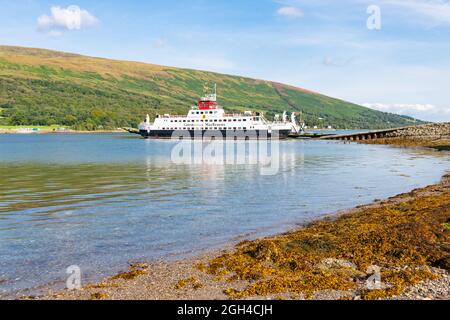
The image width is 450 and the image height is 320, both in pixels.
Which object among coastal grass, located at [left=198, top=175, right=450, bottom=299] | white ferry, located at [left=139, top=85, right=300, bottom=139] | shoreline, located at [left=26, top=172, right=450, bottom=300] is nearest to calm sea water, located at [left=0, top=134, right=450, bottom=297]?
shoreline, located at [left=26, top=172, right=450, bottom=300]

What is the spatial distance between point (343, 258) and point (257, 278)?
3.03 metres

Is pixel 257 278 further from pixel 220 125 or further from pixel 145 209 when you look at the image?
pixel 220 125

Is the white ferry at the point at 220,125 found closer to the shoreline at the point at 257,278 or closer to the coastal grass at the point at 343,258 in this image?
the coastal grass at the point at 343,258

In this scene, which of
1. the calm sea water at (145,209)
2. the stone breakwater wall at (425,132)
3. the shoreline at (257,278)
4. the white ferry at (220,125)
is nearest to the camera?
the shoreline at (257,278)

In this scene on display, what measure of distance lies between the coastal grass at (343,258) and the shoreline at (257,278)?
2 centimetres

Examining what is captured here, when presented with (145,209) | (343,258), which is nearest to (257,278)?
(343,258)

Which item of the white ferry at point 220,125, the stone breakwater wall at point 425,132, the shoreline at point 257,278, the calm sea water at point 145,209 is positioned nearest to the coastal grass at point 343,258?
the shoreline at point 257,278

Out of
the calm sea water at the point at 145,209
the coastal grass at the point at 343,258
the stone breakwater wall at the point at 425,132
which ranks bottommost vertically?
the calm sea water at the point at 145,209

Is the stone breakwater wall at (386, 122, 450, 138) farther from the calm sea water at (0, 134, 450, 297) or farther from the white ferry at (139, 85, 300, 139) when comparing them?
the calm sea water at (0, 134, 450, 297)

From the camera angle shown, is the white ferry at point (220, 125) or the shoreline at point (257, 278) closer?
the shoreline at point (257, 278)

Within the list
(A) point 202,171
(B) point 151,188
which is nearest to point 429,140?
(A) point 202,171

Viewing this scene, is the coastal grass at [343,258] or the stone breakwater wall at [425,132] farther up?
the stone breakwater wall at [425,132]

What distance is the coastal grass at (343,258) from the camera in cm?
981

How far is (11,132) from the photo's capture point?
183 metres
